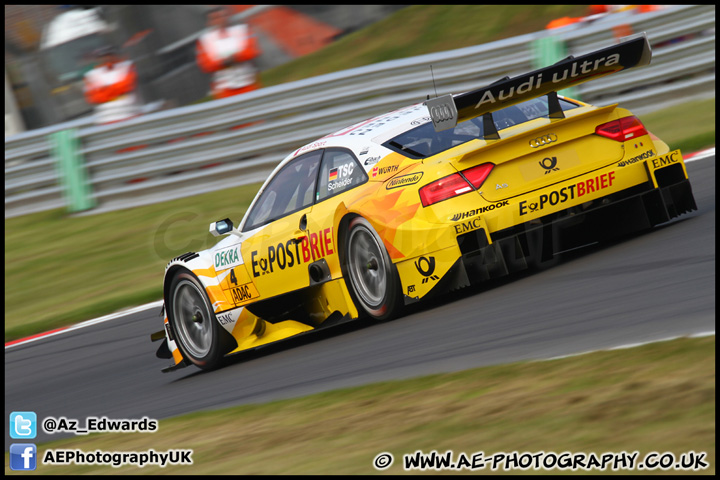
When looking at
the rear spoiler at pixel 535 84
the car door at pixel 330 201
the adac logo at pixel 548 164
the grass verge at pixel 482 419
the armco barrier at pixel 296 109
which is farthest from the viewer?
the armco barrier at pixel 296 109

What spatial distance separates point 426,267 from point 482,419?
209cm

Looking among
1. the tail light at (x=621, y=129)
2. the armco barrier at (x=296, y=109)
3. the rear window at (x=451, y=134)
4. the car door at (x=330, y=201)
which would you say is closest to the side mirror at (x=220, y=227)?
the car door at (x=330, y=201)

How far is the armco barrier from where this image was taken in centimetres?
1266

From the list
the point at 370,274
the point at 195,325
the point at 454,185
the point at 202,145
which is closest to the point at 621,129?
the point at 454,185

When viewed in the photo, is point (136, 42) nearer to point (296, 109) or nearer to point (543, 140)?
A: point (296, 109)

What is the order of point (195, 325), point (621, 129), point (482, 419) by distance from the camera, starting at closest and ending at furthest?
point (482, 419)
point (621, 129)
point (195, 325)

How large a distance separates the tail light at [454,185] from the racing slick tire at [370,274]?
1.38 feet

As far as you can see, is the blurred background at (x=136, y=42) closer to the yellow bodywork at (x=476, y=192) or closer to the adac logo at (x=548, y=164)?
the yellow bodywork at (x=476, y=192)

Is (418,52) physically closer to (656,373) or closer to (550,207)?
(550,207)

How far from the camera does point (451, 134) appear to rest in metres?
6.41

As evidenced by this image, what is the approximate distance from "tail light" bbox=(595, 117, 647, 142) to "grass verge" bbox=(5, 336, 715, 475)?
7.12 ft

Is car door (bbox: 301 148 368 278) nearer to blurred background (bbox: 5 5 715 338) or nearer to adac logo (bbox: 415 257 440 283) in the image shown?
adac logo (bbox: 415 257 440 283)

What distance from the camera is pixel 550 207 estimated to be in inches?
233

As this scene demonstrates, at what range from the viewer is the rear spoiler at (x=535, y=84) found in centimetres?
571
